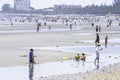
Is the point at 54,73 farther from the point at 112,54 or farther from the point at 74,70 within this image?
the point at 112,54

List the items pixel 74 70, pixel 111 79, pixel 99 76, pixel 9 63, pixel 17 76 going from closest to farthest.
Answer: pixel 111 79
pixel 99 76
pixel 17 76
pixel 74 70
pixel 9 63

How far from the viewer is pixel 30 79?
19672 mm

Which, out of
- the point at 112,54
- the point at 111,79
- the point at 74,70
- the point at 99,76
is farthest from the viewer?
the point at 112,54

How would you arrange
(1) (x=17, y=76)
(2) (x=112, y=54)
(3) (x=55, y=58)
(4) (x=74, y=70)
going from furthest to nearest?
(2) (x=112, y=54) → (3) (x=55, y=58) → (4) (x=74, y=70) → (1) (x=17, y=76)

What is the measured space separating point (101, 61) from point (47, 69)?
473cm

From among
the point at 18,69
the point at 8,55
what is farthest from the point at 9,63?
the point at 8,55

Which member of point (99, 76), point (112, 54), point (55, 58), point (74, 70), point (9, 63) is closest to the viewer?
point (99, 76)

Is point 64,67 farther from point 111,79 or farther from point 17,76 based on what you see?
point 111,79

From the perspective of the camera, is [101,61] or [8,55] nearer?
[101,61]

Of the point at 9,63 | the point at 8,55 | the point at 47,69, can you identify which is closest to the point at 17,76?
the point at 47,69

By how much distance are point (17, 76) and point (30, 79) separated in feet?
3.98

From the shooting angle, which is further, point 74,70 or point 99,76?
point 74,70

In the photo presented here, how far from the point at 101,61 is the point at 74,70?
4.26 m

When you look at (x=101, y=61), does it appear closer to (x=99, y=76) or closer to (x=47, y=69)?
(x=47, y=69)
